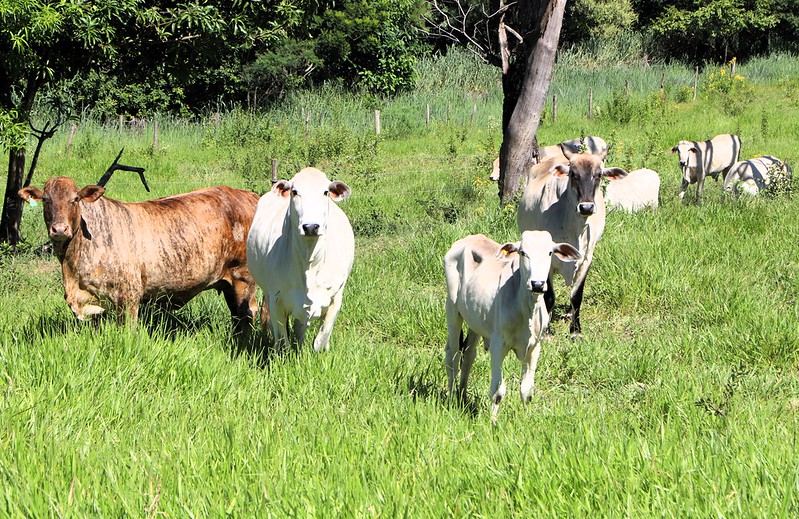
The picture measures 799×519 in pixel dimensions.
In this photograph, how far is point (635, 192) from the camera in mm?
12203

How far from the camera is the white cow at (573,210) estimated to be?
800cm

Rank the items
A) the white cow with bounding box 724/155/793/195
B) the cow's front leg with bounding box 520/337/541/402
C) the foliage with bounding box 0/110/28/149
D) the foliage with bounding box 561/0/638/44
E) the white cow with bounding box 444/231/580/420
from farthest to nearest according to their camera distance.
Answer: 1. the foliage with bounding box 561/0/638/44
2. the white cow with bounding box 724/155/793/195
3. the foliage with bounding box 0/110/28/149
4. the cow's front leg with bounding box 520/337/541/402
5. the white cow with bounding box 444/231/580/420

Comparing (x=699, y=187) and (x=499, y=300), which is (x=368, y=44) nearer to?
(x=699, y=187)

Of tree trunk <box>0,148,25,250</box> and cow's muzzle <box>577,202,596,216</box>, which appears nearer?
cow's muzzle <box>577,202,596,216</box>

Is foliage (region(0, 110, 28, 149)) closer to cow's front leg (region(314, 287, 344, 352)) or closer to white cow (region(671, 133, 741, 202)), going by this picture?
cow's front leg (region(314, 287, 344, 352))

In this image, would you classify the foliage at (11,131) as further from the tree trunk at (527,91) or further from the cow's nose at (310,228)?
the tree trunk at (527,91)

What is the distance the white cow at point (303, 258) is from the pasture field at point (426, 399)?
1.00 feet

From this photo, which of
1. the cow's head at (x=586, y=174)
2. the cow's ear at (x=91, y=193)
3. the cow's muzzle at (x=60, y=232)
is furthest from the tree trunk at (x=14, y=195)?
the cow's head at (x=586, y=174)

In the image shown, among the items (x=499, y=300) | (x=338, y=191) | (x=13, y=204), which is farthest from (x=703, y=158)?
(x=13, y=204)

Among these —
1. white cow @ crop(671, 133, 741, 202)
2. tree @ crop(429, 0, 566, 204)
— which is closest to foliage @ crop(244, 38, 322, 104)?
white cow @ crop(671, 133, 741, 202)

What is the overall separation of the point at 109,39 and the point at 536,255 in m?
7.30

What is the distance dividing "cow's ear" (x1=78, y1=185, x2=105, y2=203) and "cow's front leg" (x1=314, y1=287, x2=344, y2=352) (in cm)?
199

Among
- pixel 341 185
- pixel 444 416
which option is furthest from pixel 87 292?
pixel 444 416

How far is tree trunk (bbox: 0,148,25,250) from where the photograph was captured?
11688 millimetres
